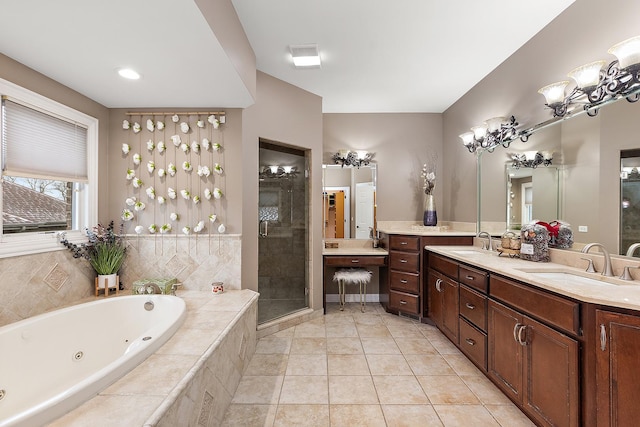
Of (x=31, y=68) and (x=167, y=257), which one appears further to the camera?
(x=167, y=257)

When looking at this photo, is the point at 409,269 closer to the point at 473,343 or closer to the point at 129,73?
the point at 473,343

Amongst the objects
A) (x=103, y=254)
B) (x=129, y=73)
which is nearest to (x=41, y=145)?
(x=129, y=73)

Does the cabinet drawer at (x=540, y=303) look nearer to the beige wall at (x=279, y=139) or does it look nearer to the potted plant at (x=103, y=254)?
the beige wall at (x=279, y=139)

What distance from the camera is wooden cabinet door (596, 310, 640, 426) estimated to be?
1196 mm

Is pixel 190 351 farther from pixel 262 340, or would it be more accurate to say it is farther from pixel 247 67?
pixel 247 67

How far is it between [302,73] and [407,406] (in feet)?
9.87

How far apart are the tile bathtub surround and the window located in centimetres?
116

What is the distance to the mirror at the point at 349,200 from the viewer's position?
390 centimetres

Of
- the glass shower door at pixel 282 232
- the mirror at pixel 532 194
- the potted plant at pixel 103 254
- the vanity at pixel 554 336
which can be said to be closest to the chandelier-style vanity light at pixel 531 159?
the mirror at pixel 532 194

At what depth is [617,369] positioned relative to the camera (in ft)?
4.06

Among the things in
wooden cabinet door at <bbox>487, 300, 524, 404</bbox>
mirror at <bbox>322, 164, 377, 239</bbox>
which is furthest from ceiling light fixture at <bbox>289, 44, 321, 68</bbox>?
wooden cabinet door at <bbox>487, 300, 524, 404</bbox>

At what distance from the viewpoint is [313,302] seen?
3402 millimetres

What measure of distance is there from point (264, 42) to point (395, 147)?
7.43 feet

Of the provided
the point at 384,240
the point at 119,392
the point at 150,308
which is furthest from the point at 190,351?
the point at 384,240
